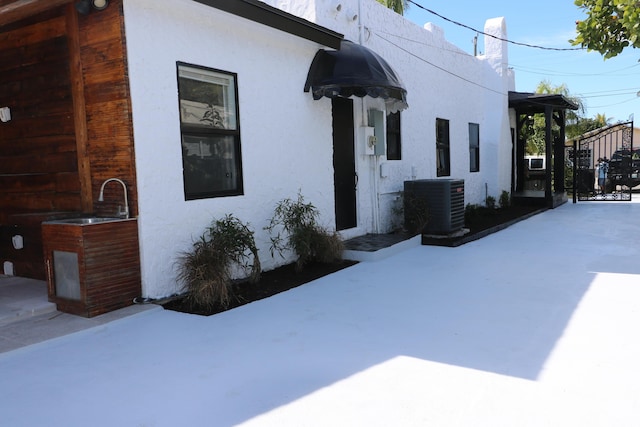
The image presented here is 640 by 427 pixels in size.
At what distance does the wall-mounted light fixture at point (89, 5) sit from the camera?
14.8ft

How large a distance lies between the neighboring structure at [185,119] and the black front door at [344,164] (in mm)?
27

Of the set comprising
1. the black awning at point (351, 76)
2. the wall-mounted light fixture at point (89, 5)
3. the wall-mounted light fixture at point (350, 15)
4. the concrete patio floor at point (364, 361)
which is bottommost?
the concrete patio floor at point (364, 361)

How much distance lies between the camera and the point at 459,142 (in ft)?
→ 39.8

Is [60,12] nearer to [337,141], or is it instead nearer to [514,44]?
[337,141]

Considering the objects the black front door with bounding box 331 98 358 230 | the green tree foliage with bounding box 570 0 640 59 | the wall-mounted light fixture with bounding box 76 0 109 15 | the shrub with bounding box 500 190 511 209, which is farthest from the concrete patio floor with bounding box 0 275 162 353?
the shrub with bounding box 500 190 511 209

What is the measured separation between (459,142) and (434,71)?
83.8 inches

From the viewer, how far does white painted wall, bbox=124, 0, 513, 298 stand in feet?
15.9

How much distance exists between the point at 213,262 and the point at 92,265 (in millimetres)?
1155

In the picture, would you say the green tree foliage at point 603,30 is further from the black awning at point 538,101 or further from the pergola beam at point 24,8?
the black awning at point 538,101

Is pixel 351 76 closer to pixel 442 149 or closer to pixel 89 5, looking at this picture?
pixel 89 5

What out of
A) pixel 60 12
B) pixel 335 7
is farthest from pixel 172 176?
pixel 335 7

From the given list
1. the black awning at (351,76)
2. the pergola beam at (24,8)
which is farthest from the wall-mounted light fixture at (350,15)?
the pergola beam at (24,8)

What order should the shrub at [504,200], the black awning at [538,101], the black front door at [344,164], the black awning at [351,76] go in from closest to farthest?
1. the black awning at [351,76]
2. the black front door at [344,164]
3. the black awning at [538,101]
4. the shrub at [504,200]

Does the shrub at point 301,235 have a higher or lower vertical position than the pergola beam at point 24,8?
lower
